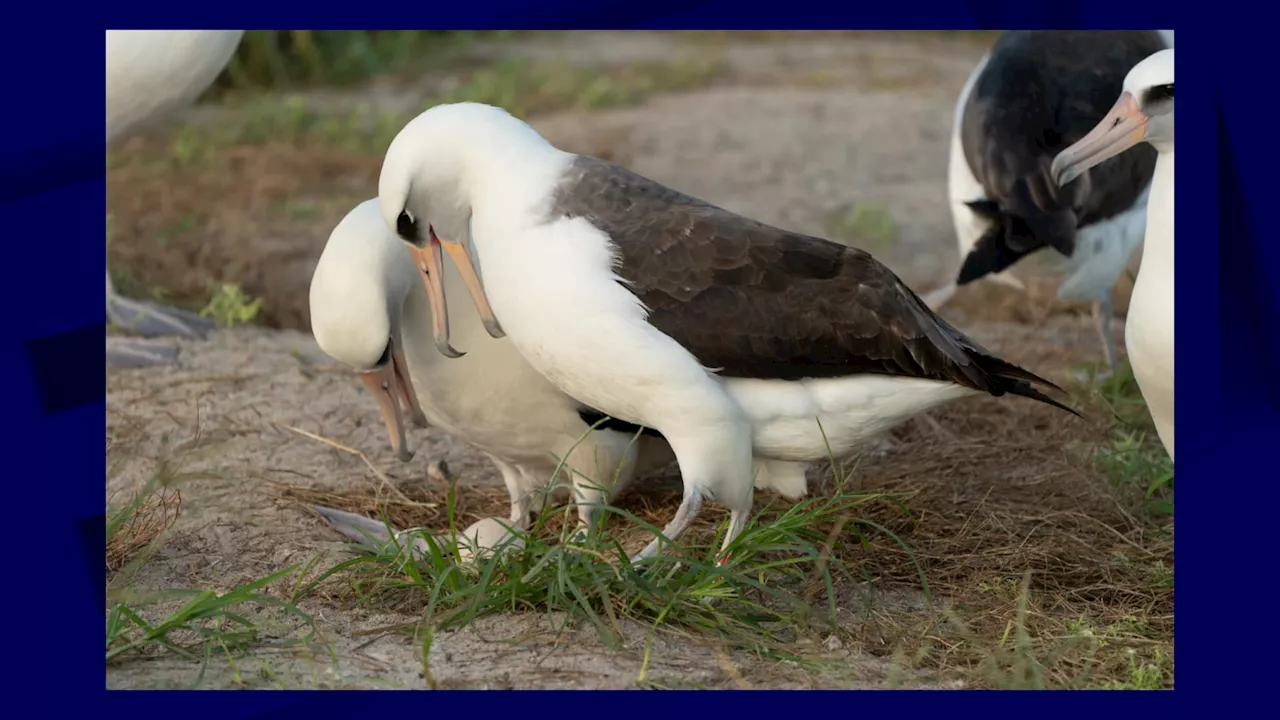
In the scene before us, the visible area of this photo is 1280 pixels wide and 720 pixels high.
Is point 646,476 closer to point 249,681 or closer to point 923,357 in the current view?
point 923,357

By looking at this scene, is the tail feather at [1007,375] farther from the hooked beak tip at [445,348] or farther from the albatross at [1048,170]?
the albatross at [1048,170]

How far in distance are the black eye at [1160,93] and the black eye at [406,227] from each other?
85.4 inches

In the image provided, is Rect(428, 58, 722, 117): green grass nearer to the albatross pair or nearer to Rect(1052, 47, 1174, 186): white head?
the albatross pair

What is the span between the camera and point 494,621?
4.28 metres

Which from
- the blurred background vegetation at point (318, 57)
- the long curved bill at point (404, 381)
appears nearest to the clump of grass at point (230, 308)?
the long curved bill at point (404, 381)

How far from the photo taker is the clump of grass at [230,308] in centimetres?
709

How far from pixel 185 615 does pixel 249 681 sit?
29cm

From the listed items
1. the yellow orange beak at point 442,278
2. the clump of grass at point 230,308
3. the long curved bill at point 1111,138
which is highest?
the long curved bill at point 1111,138

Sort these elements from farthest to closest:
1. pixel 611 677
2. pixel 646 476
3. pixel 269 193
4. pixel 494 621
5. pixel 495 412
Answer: pixel 269 193
pixel 646 476
pixel 495 412
pixel 494 621
pixel 611 677

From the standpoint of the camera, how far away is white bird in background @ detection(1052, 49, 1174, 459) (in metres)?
4.59

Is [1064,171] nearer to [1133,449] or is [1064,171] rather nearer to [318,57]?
[1133,449]

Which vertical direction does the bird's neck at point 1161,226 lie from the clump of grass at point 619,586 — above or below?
above
